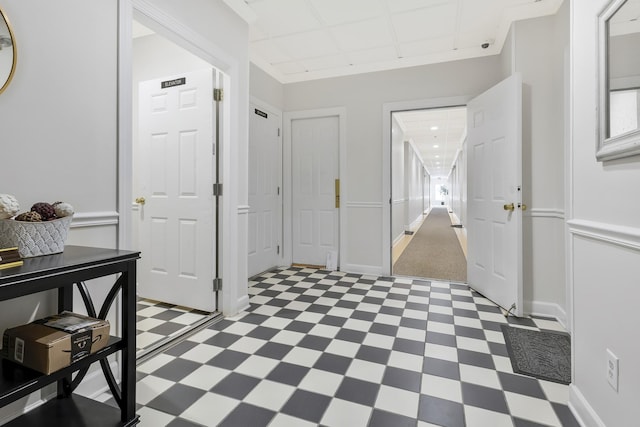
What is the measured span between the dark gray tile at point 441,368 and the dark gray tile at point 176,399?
4.29ft

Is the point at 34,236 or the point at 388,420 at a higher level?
the point at 34,236

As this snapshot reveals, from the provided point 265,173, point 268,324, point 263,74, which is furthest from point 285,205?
point 268,324

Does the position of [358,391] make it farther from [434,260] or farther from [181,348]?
[434,260]

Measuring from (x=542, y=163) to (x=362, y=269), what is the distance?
233cm

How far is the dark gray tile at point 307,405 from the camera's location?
1.50 metres

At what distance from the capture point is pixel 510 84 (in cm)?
282

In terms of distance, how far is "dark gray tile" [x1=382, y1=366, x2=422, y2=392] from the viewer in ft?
5.72

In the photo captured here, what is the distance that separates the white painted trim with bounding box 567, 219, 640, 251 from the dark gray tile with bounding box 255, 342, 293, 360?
5.89ft

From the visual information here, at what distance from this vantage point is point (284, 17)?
9.82ft

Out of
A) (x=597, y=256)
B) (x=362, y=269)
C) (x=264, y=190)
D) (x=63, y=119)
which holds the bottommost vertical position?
(x=362, y=269)

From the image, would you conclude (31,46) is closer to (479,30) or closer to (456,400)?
(456,400)

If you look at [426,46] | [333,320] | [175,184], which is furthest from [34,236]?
[426,46]

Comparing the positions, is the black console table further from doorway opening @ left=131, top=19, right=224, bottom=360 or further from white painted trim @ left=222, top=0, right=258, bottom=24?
white painted trim @ left=222, top=0, right=258, bottom=24

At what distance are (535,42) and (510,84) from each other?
48 centimetres
